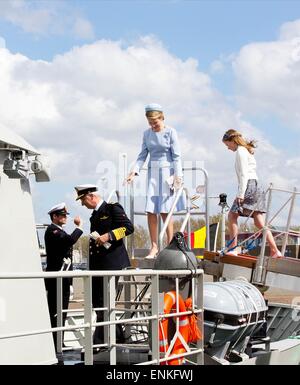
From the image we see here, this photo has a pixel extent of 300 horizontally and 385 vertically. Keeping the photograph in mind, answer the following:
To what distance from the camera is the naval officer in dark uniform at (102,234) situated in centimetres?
703

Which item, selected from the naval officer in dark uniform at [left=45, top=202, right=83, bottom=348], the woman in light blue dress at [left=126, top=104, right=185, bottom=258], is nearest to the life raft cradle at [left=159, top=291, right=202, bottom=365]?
the naval officer in dark uniform at [left=45, top=202, right=83, bottom=348]

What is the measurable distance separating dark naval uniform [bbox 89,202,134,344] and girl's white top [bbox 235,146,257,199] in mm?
1931

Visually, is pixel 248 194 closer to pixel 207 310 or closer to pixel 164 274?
pixel 207 310

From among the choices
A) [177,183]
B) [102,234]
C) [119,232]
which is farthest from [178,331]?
[177,183]

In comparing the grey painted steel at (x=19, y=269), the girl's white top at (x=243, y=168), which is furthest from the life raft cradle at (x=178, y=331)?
the girl's white top at (x=243, y=168)

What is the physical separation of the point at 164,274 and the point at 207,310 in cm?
140

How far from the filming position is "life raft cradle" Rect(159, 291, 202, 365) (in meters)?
5.96

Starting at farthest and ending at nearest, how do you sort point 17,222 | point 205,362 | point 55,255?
1. point 55,255
2. point 205,362
3. point 17,222

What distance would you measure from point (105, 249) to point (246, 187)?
7.46 feet

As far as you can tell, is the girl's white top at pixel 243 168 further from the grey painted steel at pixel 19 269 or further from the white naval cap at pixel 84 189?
the grey painted steel at pixel 19 269

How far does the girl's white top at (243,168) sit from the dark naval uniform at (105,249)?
193 centimetres

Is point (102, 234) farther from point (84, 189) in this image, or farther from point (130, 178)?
point (130, 178)
